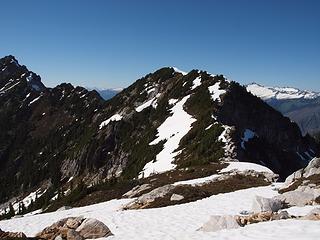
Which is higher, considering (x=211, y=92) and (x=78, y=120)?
(x=78, y=120)

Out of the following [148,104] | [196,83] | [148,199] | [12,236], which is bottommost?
[12,236]

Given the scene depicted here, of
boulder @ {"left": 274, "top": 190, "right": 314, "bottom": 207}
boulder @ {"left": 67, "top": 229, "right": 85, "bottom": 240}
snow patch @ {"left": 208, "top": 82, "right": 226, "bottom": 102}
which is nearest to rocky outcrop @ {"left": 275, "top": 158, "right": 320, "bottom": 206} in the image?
boulder @ {"left": 274, "top": 190, "right": 314, "bottom": 207}

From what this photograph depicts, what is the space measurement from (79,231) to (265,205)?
11.2 meters

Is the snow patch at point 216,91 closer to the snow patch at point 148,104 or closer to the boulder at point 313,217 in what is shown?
the snow patch at point 148,104

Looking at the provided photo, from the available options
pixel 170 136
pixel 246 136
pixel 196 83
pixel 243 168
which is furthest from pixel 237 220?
pixel 196 83

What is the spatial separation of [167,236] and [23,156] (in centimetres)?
17406

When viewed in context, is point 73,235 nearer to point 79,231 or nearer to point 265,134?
point 79,231

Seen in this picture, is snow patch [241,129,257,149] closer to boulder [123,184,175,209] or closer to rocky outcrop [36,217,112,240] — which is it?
boulder [123,184,175,209]

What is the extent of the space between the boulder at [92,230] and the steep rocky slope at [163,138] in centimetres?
3742

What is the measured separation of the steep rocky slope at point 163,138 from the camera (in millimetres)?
76062

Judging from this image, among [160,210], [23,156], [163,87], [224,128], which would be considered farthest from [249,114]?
[23,156]

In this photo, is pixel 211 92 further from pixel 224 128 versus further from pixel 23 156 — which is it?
pixel 23 156

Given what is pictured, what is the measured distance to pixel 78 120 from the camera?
178000mm

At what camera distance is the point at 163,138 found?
9475cm
